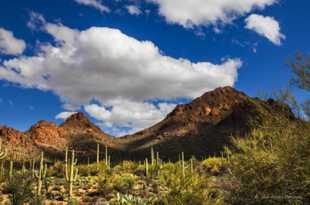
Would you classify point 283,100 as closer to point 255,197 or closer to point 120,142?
point 255,197

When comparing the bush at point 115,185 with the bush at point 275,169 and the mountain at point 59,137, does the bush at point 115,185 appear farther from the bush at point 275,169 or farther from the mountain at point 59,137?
the mountain at point 59,137

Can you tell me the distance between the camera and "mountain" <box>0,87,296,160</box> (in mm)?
89375

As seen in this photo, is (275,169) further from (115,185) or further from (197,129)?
(197,129)

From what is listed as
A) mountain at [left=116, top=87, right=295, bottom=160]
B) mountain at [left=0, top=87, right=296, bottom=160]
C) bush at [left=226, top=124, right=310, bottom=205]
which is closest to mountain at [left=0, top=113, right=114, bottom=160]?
mountain at [left=0, top=87, right=296, bottom=160]

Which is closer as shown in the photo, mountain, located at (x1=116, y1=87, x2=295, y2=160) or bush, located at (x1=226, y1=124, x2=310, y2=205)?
bush, located at (x1=226, y1=124, x2=310, y2=205)

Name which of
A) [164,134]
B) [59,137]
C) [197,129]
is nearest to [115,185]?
[164,134]

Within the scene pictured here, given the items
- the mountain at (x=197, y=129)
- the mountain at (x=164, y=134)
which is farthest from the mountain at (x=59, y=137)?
the mountain at (x=197, y=129)

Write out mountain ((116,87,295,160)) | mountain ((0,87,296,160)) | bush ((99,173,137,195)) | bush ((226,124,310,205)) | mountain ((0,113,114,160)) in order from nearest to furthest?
bush ((226,124,310,205))
bush ((99,173,137,195))
mountain ((116,87,295,160))
mountain ((0,87,296,160))
mountain ((0,113,114,160))

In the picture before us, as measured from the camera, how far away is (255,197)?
9.95 meters

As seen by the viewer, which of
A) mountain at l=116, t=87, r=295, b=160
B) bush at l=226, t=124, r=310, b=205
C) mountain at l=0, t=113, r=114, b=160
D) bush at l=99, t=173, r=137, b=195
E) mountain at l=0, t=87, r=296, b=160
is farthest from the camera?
mountain at l=0, t=113, r=114, b=160

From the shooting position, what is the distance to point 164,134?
107 metres

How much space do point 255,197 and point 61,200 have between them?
32.7 feet

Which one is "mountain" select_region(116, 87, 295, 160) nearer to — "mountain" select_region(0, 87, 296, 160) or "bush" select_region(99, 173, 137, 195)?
"mountain" select_region(0, 87, 296, 160)

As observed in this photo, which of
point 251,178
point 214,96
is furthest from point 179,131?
point 251,178
